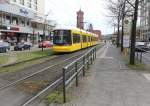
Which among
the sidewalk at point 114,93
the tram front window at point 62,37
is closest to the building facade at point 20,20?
the tram front window at point 62,37

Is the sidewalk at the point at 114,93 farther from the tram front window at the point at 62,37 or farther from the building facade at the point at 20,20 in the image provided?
the building facade at the point at 20,20

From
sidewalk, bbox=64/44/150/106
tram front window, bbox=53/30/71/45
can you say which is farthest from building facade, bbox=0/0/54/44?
sidewalk, bbox=64/44/150/106

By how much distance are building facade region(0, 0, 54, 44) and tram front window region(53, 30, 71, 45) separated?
77.6ft

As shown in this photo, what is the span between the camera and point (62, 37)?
A: 37156mm

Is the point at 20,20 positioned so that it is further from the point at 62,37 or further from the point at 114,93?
the point at 114,93

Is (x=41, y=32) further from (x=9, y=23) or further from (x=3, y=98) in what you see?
(x=3, y=98)

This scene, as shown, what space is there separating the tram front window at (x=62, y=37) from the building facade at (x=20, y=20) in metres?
23.6

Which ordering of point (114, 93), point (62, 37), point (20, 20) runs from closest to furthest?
point (114, 93), point (62, 37), point (20, 20)

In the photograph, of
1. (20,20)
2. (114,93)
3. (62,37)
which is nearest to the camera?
(114,93)

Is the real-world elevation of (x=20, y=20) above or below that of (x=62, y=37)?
above

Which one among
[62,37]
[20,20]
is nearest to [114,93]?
[62,37]

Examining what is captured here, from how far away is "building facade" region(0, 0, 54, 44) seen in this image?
68.8 meters

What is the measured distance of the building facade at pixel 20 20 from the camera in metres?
68.8

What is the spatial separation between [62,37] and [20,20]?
152 feet
